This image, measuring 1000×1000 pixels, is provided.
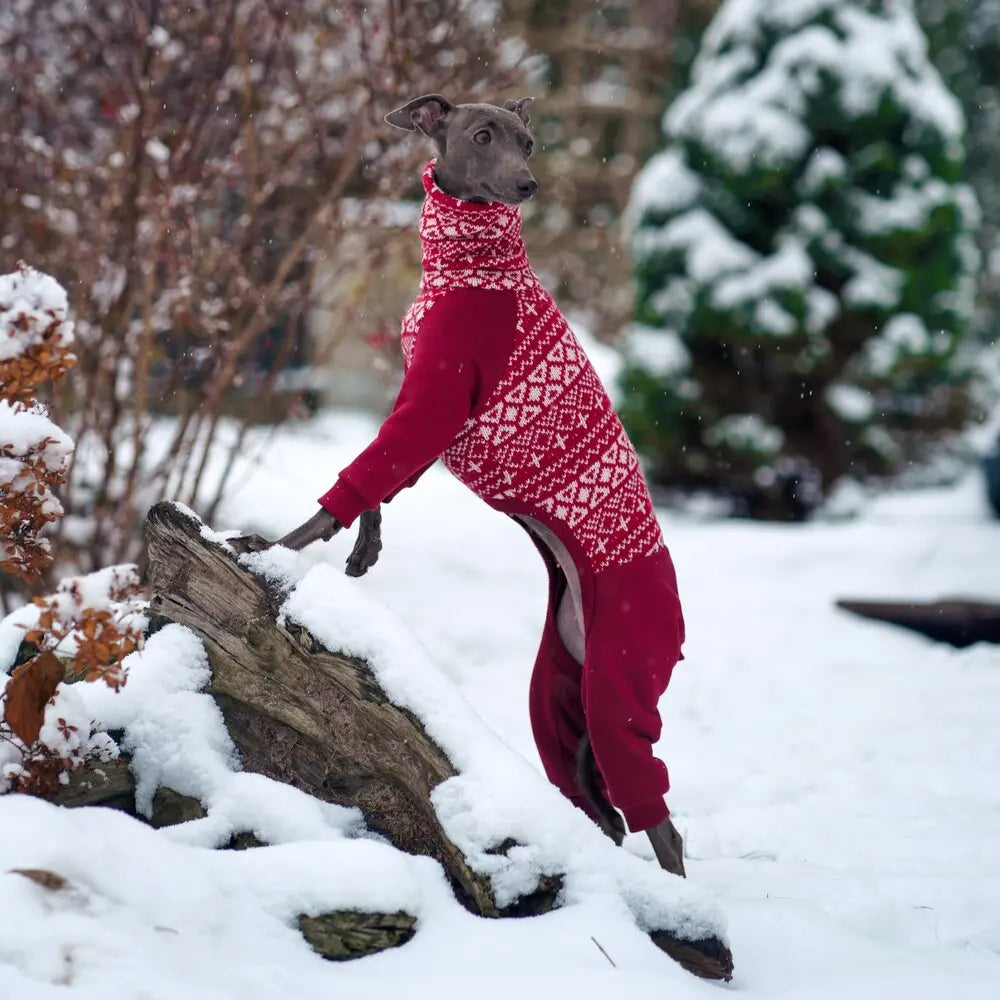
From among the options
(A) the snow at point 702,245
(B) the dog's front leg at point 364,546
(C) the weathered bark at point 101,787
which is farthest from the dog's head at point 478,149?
(A) the snow at point 702,245

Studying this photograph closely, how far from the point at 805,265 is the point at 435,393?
23.2 ft

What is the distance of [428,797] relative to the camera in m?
2.38

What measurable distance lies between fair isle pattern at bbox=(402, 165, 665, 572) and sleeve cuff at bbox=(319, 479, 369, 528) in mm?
291

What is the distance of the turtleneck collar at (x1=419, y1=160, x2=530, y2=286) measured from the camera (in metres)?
2.49

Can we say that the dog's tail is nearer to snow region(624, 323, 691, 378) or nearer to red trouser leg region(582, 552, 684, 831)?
red trouser leg region(582, 552, 684, 831)

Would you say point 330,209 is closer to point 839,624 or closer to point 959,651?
point 839,624

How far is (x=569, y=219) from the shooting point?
16453 millimetres

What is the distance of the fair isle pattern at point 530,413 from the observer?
8.18 feet

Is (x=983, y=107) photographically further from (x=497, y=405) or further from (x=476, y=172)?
(x=497, y=405)

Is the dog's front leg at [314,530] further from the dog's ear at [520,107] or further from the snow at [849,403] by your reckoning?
the snow at [849,403]

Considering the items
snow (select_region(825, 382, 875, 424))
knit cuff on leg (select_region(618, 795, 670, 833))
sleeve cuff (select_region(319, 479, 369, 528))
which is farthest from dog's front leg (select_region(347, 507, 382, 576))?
snow (select_region(825, 382, 875, 424))

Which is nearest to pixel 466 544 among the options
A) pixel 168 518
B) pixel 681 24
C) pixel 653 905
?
pixel 168 518

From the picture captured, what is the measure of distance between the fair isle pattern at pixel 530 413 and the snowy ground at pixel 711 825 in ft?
1.54

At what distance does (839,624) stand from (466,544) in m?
2.47
